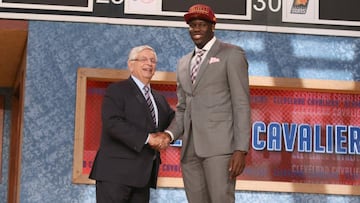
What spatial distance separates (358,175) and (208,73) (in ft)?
9.40

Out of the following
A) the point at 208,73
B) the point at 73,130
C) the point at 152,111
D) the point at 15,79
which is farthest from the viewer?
the point at 15,79

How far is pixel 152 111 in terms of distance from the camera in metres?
4.08

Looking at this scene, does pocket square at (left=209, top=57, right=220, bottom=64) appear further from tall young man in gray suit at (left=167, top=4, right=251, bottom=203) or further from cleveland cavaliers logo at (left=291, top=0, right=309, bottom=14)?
cleveland cavaliers logo at (left=291, top=0, right=309, bottom=14)

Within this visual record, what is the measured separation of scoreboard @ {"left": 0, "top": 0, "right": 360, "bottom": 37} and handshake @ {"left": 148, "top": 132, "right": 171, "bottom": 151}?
2110 mm

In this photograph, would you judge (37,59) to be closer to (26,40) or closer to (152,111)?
(26,40)

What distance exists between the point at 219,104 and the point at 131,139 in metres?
0.61

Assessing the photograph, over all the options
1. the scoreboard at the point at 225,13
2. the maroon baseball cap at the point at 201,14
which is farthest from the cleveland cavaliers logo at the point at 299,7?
the maroon baseball cap at the point at 201,14

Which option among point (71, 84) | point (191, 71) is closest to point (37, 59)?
point (71, 84)

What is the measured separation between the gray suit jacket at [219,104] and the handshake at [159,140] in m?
0.26

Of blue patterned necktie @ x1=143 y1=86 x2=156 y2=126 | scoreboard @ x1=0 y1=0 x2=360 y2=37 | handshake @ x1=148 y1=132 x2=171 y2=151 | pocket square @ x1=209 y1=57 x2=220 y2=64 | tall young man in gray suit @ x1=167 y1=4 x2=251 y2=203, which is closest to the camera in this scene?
tall young man in gray suit @ x1=167 y1=4 x2=251 y2=203

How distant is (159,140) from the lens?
390 cm

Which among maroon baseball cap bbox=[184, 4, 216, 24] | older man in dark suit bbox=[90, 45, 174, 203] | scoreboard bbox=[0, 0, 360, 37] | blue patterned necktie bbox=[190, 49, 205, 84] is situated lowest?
older man in dark suit bbox=[90, 45, 174, 203]

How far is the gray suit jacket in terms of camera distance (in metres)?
3.46

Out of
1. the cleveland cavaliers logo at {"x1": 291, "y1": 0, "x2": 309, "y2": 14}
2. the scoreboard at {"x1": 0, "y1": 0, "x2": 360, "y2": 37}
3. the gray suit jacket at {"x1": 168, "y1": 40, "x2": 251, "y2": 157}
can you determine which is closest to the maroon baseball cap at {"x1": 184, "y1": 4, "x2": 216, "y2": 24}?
the gray suit jacket at {"x1": 168, "y1": 40, "x2": 251, "y2": 157}
